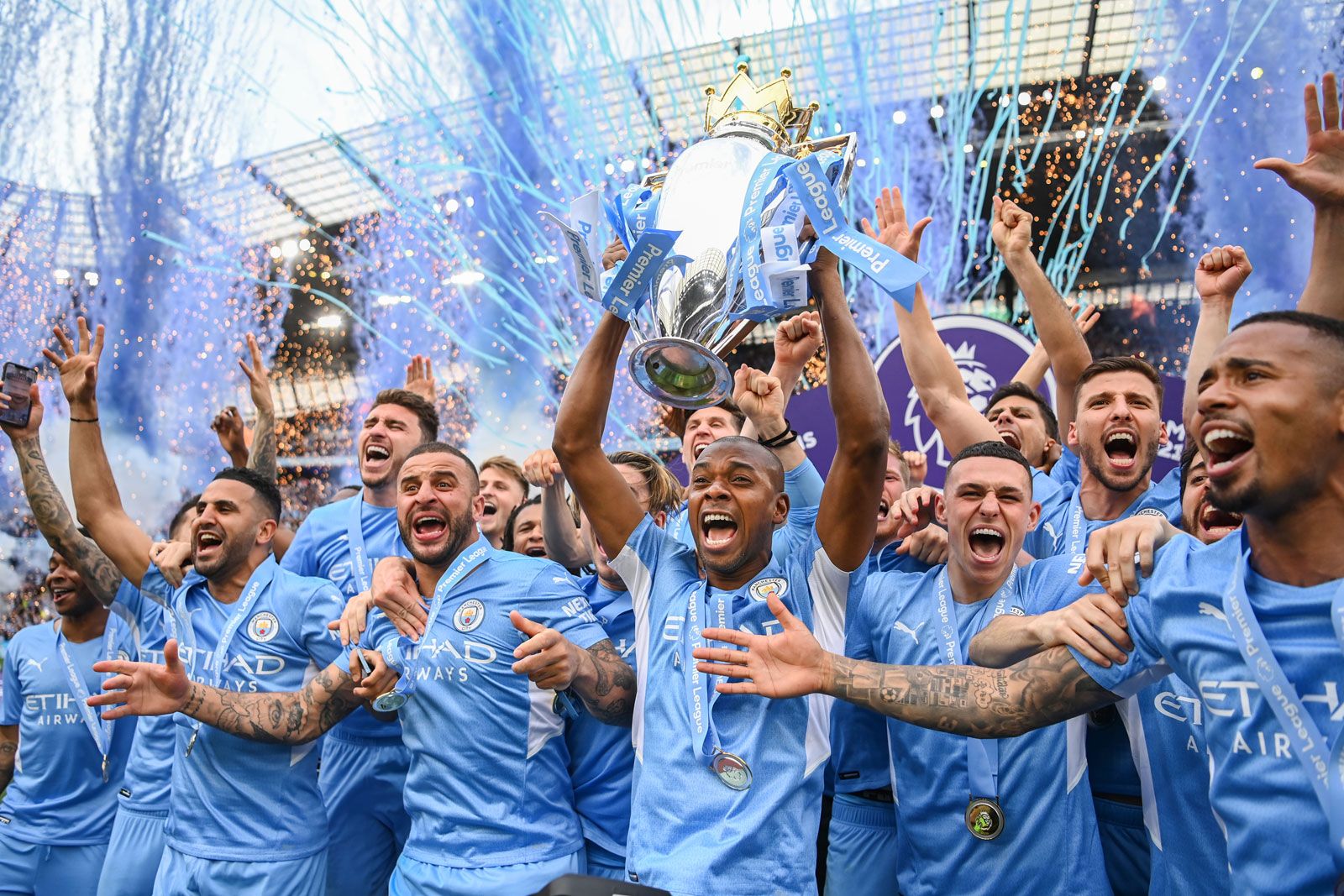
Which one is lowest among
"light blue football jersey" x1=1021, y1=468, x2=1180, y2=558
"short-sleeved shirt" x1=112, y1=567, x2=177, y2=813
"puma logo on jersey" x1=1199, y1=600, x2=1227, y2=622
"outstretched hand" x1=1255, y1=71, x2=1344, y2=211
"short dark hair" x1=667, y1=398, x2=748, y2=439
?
"short-sleeved shirt" x1=112, y1=567, x2=177, y2=813

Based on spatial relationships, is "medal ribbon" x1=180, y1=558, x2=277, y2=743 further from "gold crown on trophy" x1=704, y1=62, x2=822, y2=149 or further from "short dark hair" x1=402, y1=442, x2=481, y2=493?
"gold crown on trophy" x1=704, y1=62, x2=822, y2=149

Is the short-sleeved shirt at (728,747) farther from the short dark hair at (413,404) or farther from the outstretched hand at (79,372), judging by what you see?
the outstretched hand at (79,372)

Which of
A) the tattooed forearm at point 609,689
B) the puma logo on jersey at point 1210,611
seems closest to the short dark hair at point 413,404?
the tattooed forearm at point 609,689

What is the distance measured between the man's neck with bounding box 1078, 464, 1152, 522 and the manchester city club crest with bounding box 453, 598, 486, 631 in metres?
1.94

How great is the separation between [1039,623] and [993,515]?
665mm

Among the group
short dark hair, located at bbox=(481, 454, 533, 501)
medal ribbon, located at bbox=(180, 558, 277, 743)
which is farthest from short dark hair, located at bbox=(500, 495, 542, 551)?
medal ribbon, located at bbox=(180, 558, 277, 743)

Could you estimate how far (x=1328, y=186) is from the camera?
252 centimetres

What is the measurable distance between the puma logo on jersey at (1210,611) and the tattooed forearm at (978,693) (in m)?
0.31

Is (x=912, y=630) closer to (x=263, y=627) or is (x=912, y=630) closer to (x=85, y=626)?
(x=263, y=627)

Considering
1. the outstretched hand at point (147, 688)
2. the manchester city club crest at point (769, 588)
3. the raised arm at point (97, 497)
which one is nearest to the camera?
the manchester city club crest at point (769, 588)

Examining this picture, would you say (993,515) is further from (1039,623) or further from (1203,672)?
(1203,672)

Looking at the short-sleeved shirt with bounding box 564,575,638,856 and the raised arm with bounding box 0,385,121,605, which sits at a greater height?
the raised arm with bounding box 0,385,121,605

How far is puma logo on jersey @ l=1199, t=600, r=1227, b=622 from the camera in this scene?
184cm

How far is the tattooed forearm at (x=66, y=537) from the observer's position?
402cm
